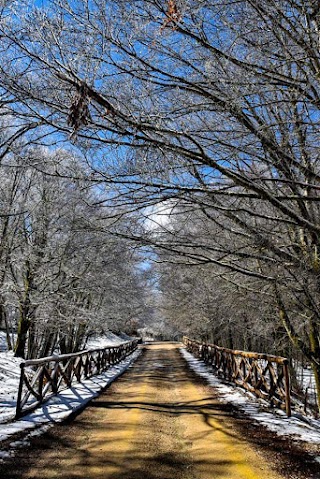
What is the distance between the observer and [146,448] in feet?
15.8

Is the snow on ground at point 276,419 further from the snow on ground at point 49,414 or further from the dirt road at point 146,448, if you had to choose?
the snow on ground at point 49,414

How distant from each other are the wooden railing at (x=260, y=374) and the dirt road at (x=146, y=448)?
3.66 ft

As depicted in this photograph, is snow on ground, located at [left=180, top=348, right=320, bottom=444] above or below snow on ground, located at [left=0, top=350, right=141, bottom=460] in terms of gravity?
below

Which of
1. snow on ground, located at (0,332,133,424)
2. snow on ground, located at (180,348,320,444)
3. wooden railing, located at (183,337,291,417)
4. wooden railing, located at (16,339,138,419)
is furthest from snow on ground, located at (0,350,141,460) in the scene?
wooden railing, located at (183,337,291,417)

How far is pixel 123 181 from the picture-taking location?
3934 millimetres

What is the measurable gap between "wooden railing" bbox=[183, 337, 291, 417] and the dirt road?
1.12 meters

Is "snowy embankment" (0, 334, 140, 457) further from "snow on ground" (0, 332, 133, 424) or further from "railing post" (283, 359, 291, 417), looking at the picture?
"railing post" (283, 359, 291, 417)

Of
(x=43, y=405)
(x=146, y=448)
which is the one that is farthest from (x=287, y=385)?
(x=43, y=405)

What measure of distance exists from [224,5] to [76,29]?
5.16 ft

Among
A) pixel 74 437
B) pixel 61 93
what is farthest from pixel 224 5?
pixel 74 437

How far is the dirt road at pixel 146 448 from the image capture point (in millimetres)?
3939

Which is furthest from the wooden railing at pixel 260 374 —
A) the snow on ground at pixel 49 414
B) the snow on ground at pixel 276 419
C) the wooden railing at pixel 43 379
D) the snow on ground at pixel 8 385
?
the snow on ground at pixel 8 385

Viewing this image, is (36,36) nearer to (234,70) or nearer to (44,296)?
(234,70)

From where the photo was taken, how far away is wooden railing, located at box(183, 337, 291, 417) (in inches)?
275
